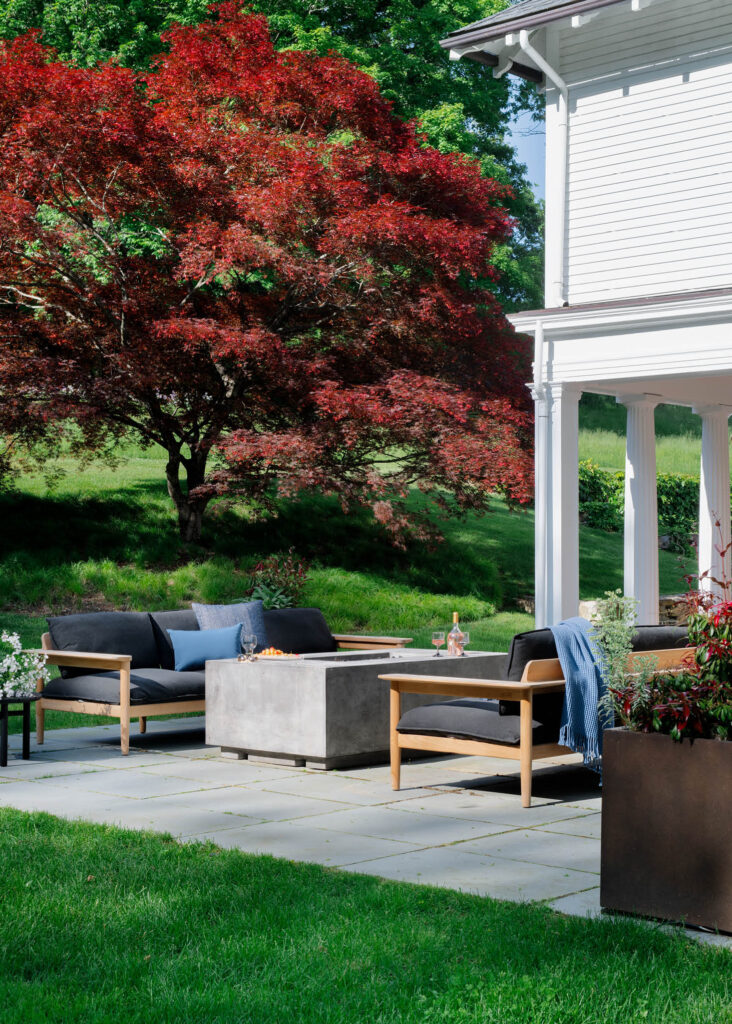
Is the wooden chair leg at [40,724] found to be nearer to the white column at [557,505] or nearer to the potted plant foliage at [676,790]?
the white column at [557,505]

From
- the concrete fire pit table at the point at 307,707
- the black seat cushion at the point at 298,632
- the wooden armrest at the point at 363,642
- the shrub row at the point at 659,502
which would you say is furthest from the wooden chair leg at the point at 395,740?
the shrub row at the point at 659,502

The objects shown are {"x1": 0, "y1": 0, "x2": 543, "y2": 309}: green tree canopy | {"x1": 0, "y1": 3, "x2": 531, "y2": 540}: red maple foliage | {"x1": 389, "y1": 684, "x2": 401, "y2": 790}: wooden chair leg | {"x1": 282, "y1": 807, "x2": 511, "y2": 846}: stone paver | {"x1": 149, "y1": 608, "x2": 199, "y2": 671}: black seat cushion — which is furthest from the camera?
{"x1": 0, "y1": 0, "x2": 543, "y2": 309}: green tree canopy

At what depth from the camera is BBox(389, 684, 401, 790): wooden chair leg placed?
650cm

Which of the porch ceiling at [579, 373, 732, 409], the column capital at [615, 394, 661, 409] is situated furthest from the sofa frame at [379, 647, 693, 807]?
the column capital at [615, 394, 661, 409]

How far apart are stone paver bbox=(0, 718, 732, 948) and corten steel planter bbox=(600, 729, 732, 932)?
124 millimetres

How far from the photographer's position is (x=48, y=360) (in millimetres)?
14305

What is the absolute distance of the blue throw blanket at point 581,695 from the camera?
6133 millimetres

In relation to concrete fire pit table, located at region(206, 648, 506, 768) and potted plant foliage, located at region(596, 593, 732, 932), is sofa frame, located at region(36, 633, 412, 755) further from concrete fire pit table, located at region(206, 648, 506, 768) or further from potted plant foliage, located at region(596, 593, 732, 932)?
potted plant foliage, located at region(596, 593, 732, 932)

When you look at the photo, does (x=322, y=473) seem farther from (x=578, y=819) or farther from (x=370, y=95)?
(x=578, y=819)

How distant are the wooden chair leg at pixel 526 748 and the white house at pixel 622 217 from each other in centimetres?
390

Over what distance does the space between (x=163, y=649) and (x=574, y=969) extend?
6.07 meters

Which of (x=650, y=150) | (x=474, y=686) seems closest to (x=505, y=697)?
(x=474, y=686)

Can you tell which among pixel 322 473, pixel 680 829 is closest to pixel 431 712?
pixel 680 829

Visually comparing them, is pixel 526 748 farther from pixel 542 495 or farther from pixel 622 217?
pixel 622 217
